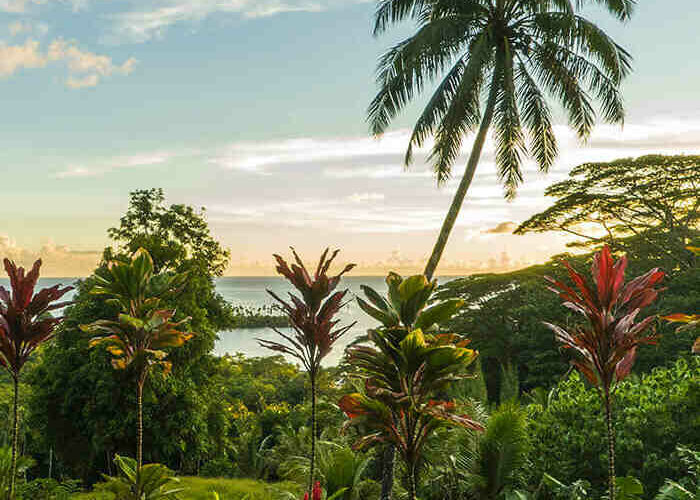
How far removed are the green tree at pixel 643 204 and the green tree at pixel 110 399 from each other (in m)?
10.9

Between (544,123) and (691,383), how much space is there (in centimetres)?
675

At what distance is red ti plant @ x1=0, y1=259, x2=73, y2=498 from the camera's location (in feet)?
15.9

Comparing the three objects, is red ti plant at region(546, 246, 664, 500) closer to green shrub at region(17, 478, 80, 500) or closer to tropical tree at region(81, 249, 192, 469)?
tropical tree at region(81, 249, 192, 469)

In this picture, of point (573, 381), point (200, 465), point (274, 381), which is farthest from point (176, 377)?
point (274, 381)

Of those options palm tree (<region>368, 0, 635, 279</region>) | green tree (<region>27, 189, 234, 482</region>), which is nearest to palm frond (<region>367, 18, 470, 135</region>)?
palm tree (<region>368, 0, 635, 279</region>)

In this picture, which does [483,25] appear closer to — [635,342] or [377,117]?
[377,117]

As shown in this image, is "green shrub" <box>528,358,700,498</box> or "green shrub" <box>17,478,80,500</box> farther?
"green shrub" <box>17,478,80,500</box>

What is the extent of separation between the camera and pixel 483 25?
33.9ft

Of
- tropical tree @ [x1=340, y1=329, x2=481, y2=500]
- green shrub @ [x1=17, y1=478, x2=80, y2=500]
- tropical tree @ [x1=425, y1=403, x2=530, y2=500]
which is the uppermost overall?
tropical tree @ [x1=340, y1=329, x2=481, y2=500]

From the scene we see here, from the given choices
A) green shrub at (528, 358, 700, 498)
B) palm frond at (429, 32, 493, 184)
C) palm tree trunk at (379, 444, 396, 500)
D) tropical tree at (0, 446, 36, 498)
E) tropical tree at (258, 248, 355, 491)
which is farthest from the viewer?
palm frond at (429, 32, 493, 184)

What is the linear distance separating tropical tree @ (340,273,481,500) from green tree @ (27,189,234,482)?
26.9 feet

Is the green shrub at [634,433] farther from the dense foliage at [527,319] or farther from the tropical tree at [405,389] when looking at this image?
the dense foliage at [527,319]

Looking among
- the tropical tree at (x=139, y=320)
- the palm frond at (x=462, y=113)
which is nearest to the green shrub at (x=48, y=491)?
the tropical tree at (x=139, y=320)

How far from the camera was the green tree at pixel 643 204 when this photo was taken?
50.0 feet
